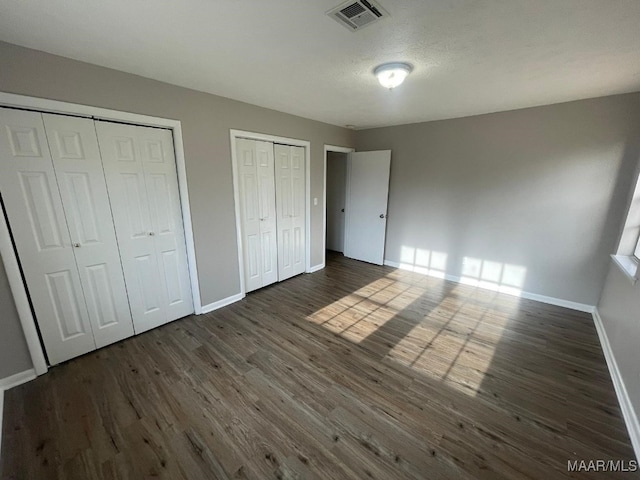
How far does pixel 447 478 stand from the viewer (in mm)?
1328

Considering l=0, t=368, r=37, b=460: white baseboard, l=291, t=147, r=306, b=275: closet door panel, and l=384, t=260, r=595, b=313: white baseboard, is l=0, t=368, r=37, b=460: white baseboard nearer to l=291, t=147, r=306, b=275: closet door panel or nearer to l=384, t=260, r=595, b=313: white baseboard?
l=291, t=147, r=306, b=275: closet door panel

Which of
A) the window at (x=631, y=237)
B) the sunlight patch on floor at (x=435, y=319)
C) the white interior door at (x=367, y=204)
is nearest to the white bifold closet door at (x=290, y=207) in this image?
the sunlight patch on floor at (x=435, y=319)

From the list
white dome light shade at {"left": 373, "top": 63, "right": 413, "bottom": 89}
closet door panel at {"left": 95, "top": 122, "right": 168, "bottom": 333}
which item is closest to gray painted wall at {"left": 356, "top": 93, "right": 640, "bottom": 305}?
→ white dome light shade at {"left": 373, "top": 63, "right": 413, "bottom": 89}

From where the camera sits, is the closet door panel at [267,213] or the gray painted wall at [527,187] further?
the closet door panel at [267,213]

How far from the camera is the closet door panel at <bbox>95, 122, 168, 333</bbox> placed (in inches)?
84.7

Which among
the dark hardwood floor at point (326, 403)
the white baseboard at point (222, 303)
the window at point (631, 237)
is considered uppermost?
the window at point (631, 237)

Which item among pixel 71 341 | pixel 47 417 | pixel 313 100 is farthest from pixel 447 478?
pixel 313 100

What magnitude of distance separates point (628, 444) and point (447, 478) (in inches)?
46.7

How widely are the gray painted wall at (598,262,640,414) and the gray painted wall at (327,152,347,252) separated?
3.76 meters

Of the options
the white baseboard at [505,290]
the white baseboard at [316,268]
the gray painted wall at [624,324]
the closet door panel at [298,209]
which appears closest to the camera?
the gray painted wall at [624,324]

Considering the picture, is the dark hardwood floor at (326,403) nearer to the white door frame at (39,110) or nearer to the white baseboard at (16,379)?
the white baseboard at (16,379)

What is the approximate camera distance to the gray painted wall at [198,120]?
1.76 metres

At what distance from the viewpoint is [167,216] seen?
254 centimetres

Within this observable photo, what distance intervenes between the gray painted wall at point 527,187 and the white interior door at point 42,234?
4.22m
